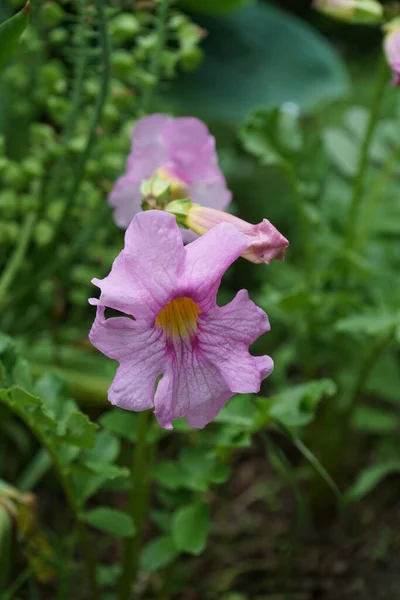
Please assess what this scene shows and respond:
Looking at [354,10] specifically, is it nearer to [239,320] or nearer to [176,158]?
[176,158]

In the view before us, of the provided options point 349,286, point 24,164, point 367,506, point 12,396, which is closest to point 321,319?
point 349,286

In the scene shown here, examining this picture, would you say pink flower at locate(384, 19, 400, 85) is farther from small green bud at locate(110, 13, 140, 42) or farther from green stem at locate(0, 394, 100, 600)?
green stem at locate(0, 394, 100, 600)

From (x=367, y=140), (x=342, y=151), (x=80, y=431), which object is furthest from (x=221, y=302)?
(x=80, y=431)

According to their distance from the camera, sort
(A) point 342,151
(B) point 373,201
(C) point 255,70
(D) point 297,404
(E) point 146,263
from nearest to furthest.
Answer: (E) point 146,263 < (D) point 297,404 < (B) point 373,201 < (A) point 342,151 < (C) point 255,70

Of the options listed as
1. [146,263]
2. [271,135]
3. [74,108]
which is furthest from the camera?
[271,135]

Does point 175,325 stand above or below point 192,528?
above

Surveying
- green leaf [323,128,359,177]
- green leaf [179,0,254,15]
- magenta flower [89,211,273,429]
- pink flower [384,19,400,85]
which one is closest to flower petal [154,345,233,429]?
magenta flower [89,211,273,429]
